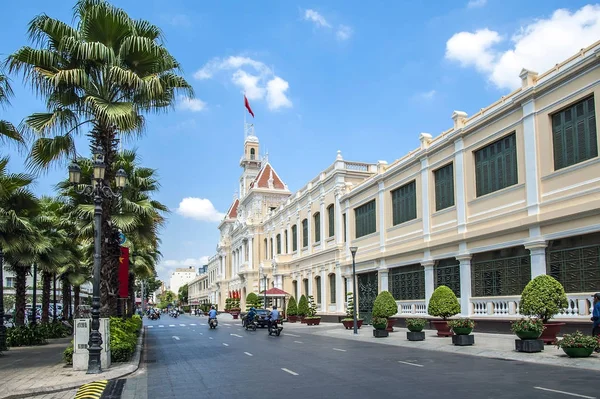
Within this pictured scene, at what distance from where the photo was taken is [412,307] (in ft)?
104

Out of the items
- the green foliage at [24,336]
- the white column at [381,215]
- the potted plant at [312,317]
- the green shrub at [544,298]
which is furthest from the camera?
the potted plant at [312,317]

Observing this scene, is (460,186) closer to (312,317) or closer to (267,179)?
(312,317)

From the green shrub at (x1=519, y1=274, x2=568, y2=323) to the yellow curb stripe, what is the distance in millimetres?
12838

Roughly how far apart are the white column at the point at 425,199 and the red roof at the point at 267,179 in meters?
49.0

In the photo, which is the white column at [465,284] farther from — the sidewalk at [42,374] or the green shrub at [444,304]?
the sidewalk at [42,374]

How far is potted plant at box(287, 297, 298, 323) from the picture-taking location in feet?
167

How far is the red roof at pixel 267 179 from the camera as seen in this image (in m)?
79.5

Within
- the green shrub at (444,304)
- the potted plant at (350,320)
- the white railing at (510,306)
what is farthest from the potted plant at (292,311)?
the green shrub at (444,304)

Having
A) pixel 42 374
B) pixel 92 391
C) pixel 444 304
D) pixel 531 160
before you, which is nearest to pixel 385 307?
pixel 444 304

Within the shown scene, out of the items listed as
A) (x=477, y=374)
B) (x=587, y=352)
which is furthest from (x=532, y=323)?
(x=477, y=374)

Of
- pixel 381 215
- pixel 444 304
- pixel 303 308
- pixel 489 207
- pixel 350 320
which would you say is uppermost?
pixel 381 215

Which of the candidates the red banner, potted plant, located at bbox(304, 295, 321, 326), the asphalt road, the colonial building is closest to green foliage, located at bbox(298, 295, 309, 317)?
potted plant, located at bbox(304, 295, 321, 326)

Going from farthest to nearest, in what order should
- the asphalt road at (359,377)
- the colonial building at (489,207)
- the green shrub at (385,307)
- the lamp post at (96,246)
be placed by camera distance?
1. the green shrub at (385,307)
2. the colonial building at (489,207)
3. the lamp post at (96,246)
4. the asphalt road at (359,377)

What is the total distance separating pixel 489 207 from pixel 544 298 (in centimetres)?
806
